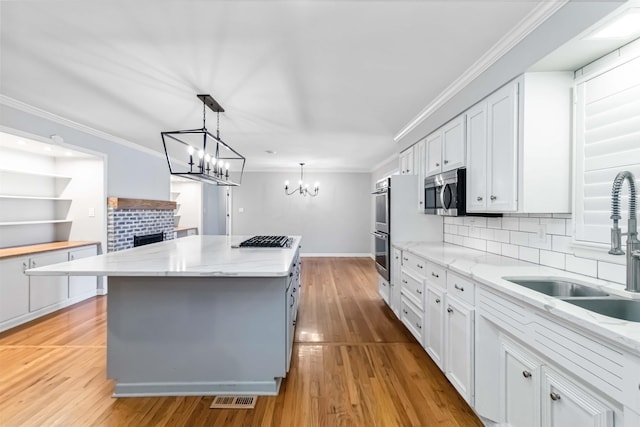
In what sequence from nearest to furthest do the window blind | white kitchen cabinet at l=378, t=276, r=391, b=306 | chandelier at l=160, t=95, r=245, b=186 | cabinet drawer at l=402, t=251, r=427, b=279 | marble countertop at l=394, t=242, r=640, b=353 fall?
1. marble countertop at l=394, t=242, r=640, b=353
2. the window blind
3. chandelier at l=160, t=95, r=245, b=186
4. cabinet drawer at l=402, t=251, r=427, b=279
5. white kitchen cabinet at l=378, t=276, r=391, b=306

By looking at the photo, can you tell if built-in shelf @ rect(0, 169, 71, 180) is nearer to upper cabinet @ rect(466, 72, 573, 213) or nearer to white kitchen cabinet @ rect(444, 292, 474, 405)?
white kitchen cabinet @ rect(444, 292, 474, 405)

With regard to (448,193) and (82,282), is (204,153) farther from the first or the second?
(82,282)

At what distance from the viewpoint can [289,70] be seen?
2295 mm

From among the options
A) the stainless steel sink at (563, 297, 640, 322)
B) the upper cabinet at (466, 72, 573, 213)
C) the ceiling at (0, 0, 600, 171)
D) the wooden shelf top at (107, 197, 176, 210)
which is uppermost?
the ceiling at (0, 0, 600, 171)

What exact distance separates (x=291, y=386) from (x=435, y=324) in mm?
1228

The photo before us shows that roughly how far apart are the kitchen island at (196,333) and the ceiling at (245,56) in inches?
58.5

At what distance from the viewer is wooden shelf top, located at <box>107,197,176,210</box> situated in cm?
429

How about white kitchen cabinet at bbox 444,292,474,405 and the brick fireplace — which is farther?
the brick fireplace

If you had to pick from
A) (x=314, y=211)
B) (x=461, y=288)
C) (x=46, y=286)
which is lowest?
(x=46, y=286)

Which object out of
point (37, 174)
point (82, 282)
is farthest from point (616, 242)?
point (37, 174)

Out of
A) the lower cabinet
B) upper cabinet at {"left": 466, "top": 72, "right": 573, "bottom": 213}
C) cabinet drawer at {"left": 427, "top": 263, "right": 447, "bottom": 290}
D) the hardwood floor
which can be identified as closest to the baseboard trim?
the hardwood floor

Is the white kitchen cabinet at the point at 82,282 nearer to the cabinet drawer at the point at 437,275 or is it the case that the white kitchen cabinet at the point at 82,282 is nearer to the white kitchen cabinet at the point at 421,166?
the cabinet drawer at the point at 437,275

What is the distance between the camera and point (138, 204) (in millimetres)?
4816

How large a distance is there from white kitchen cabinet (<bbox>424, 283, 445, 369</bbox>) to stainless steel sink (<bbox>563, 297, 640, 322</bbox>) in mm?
938
